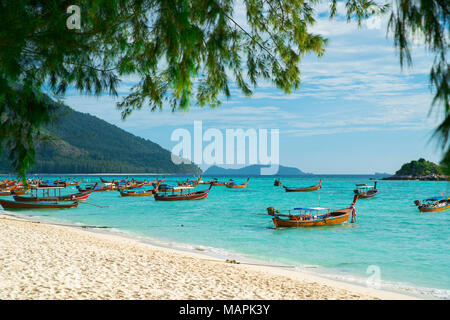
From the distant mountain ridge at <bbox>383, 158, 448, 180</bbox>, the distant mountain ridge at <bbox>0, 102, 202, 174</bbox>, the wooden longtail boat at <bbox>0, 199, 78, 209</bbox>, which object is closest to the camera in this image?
the wooden longtail boat at <bbox>0, 199, 78, 209</bbox>

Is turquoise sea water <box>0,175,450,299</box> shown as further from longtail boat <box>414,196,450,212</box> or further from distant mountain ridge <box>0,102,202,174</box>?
distant mountain ridge <box>0,102,202,174</box>

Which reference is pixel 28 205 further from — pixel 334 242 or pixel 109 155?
pixel 109 155

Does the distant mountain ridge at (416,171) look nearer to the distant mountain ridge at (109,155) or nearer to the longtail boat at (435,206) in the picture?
the longtail boat at (435,206)

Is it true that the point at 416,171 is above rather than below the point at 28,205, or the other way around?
above

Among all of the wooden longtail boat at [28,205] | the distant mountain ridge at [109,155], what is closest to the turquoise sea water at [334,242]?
the wooden longtail boat at [28,205]

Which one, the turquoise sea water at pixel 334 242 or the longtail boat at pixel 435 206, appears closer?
the turquoise sea water at pixel 334 242

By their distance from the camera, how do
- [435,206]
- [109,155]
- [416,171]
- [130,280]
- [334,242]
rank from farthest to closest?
[109,155], [416,171], [435,206], [334,242], [130,280]

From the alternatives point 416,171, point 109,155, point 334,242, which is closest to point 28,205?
point 334,242

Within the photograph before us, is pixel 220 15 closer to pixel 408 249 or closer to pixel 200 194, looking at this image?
pixel 408 249

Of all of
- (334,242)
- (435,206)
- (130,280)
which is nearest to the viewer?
(130,280)

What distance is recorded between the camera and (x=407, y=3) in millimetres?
2084

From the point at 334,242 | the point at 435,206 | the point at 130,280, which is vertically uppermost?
the point at 130,280

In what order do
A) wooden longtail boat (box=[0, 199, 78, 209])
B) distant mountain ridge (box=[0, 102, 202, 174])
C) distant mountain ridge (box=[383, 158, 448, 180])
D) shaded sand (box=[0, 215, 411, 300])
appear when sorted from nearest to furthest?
1. shaded sand (box=[0, 215, 411, 300])
2. wooden longtail boat (box=[0, 199, 78, 209])
3. distant mountain ridge (box=[383, 158, 448, 180])
4. distant mountain ridge (box=[0, 102, 202, 174])

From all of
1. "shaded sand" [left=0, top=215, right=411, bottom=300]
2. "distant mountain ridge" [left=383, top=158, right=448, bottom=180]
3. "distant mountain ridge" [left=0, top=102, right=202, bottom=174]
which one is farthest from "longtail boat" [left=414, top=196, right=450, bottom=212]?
"distant mountain ridge" [left=383, top=158, right=448, bottom=180]
